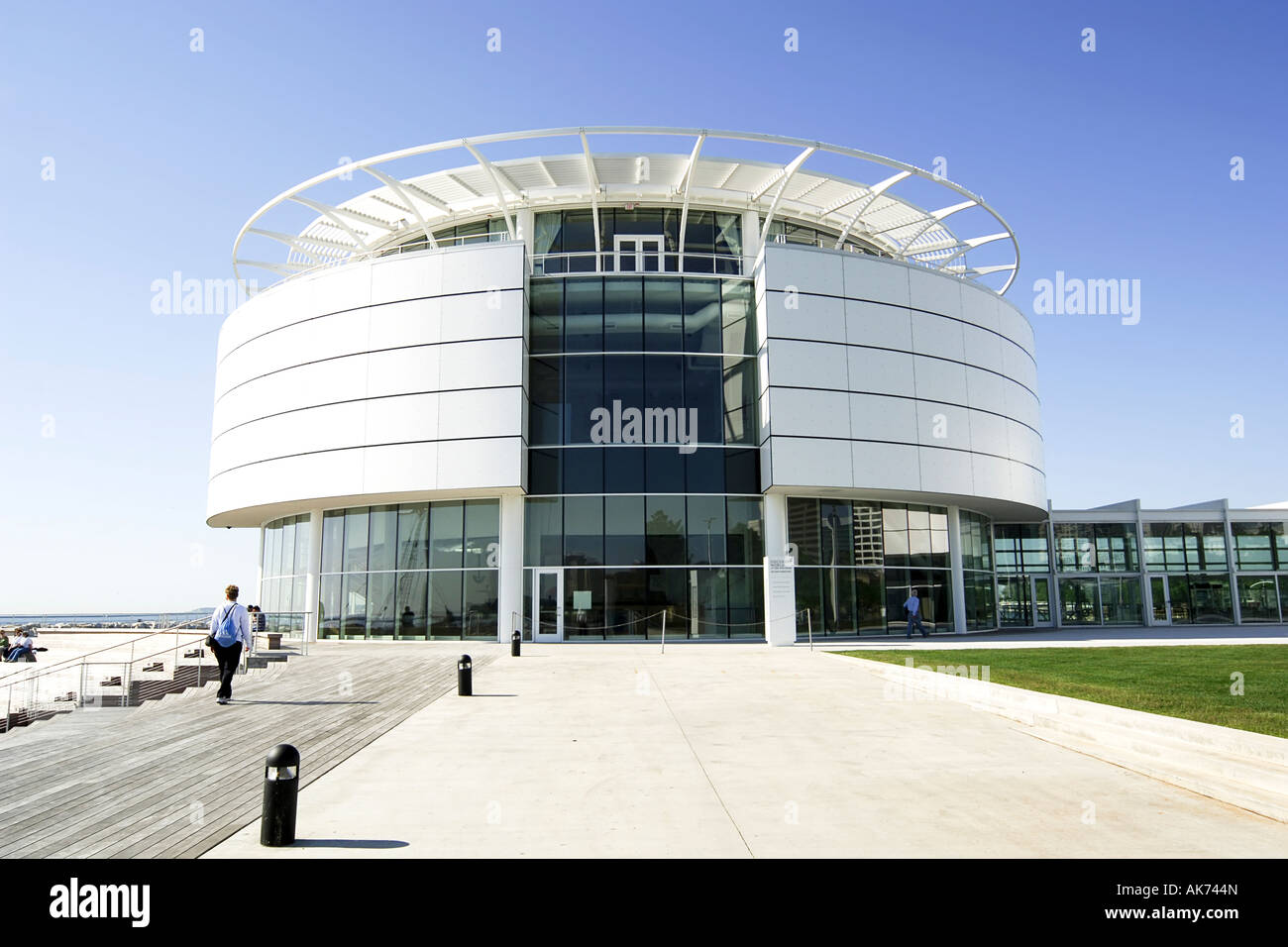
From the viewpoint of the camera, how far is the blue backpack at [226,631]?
47.9ft

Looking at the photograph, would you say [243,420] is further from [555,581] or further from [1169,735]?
[1169,735]

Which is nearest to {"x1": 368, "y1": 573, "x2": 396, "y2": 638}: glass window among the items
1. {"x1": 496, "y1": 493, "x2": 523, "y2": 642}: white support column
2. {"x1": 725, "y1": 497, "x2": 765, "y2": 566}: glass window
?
{"x1": 496, "y1": 493, "x2": 523, "y2": 642}: white support column

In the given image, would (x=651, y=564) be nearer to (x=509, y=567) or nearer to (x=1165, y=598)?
(x=509, y=567)

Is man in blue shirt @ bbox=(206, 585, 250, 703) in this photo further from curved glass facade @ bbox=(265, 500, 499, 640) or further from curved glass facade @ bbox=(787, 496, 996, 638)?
curved glass facade @ bbox=(787, 496, 996, 638)

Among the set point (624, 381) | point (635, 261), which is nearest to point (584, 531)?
point (624, 381)

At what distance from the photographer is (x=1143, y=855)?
18.5 ft

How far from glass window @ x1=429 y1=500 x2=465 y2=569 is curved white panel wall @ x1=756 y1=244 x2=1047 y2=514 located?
36.7 feet

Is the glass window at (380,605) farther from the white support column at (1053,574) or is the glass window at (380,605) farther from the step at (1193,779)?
the white support column at (1053,574)

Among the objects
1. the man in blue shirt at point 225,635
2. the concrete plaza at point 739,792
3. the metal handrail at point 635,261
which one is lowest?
the concrete plaza at point 739,792

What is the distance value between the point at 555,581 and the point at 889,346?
48.5ft

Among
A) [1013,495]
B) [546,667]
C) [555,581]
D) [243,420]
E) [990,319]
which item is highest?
[990,319]

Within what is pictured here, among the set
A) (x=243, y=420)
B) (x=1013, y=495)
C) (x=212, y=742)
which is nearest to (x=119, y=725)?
(x=212, y=742)

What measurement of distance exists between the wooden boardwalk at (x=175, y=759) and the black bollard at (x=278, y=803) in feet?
1.42

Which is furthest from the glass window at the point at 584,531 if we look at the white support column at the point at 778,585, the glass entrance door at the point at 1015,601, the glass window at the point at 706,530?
the glass entrance door at the point at 1015,601
